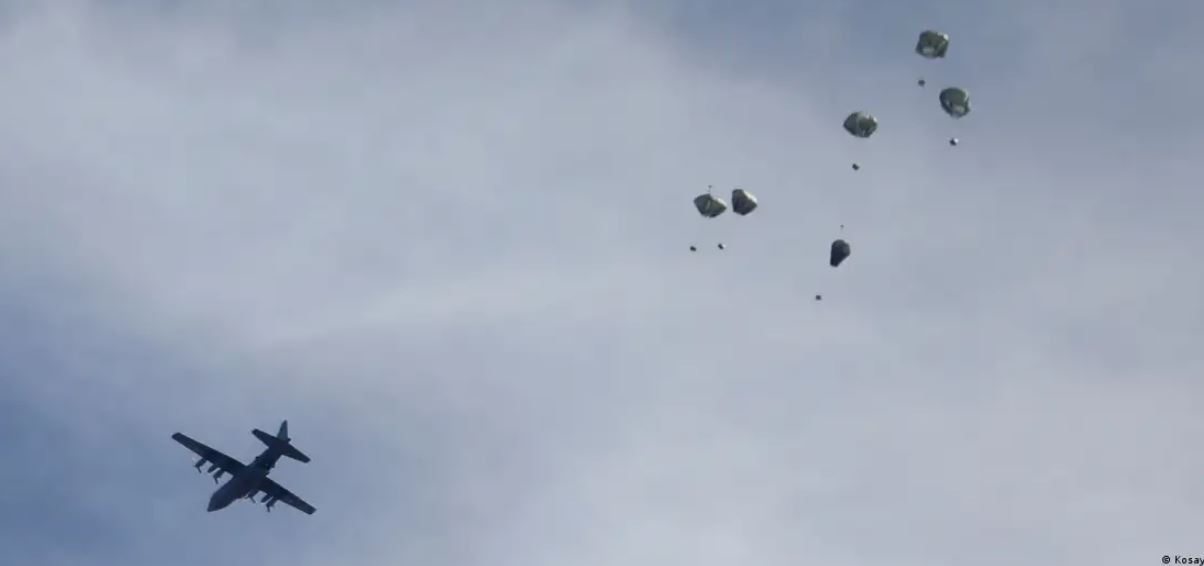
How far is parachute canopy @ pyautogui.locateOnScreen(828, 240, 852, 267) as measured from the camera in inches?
4487

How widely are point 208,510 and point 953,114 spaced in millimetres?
98540

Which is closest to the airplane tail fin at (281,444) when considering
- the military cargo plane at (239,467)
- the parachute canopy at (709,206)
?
the military cargo plane at (239,467)

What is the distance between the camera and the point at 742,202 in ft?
383

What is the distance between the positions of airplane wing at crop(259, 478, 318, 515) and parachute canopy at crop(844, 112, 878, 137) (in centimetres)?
8656

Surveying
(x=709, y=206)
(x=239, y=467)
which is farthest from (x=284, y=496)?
(x=709, y=206)

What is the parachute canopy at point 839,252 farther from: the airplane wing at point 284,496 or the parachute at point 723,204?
the airplane wing at point 284,496

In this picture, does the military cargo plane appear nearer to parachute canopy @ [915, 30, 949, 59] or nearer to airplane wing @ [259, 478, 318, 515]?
airplane wing @ [259, 478, 318, 515]

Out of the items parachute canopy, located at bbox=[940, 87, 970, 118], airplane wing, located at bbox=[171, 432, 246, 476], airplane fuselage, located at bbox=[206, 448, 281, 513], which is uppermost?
parachute canopy, located at bbox=[940, 87, 970, 118]

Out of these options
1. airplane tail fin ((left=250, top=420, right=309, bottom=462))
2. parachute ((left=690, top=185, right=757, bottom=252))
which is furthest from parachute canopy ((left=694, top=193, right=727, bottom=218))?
airplane tail fin ((left=250, top=420, right=309, bottom=462))

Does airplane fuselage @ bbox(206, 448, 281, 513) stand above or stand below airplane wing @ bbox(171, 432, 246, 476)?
below

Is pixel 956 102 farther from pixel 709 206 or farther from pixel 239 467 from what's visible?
pixel 239 467

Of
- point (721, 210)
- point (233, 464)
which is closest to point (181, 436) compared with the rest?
point (233, 464)

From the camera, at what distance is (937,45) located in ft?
358

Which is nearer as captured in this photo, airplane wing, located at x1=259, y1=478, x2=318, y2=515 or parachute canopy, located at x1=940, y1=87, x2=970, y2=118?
parachute canopy, located at x1=940, y1=87, x2=970, y2=118
